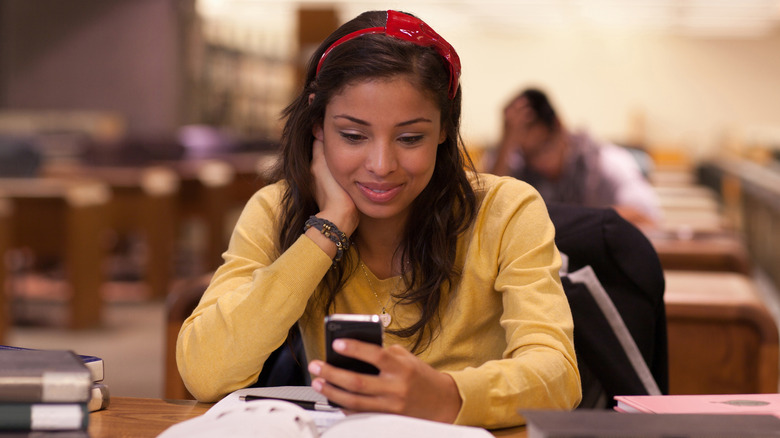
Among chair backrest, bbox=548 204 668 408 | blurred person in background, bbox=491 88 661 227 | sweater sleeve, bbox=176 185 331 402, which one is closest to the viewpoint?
sweater sleeve, bbox=176 185 331 402

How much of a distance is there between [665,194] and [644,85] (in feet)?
41.8

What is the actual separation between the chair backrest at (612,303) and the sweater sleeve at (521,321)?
193 millimetres

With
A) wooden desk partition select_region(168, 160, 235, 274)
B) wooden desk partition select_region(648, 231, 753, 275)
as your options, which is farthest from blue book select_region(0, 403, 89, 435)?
wooden desk partition select_region(168, 160, 235, 274)

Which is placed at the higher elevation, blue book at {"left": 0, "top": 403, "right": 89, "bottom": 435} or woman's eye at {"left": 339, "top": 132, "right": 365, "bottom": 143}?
woman's eye at {"left": 339, "top": 132, "right": 365, "bottom": 143}

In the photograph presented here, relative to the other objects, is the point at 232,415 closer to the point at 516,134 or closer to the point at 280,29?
the point at 516,134

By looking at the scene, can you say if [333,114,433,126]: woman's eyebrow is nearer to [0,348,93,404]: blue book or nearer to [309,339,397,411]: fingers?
[309,339,397,411]: fingers

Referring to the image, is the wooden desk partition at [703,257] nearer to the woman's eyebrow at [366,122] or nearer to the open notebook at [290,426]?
the woman's eyebrow at [366,122]

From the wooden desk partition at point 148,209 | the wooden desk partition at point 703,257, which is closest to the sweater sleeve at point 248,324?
the wooden desk partition at point 703,257

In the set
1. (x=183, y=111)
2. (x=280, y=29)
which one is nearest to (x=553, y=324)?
(x=183, y=111)

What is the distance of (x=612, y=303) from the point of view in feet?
4.92

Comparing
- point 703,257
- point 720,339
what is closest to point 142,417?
point 720,339

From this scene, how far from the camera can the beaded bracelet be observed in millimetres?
1300

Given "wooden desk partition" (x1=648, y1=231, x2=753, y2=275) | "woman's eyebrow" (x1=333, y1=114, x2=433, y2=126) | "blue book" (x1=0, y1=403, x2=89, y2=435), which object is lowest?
"wooden desk partition" (x1=648, y1=231, x2=753, y2=275)

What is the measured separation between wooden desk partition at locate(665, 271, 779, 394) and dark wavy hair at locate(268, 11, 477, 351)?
879mm
